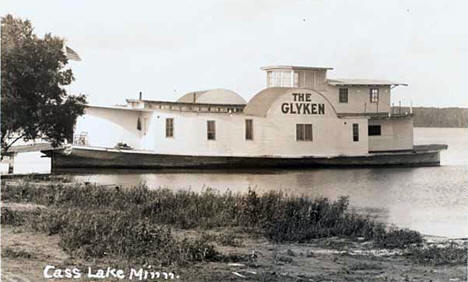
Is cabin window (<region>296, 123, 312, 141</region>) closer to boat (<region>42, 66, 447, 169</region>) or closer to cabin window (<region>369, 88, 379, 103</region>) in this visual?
boat (<region>42, 66, 447, 169</region>)

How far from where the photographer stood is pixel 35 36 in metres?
9.15

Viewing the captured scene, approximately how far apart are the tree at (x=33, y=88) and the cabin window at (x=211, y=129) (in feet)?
25.8

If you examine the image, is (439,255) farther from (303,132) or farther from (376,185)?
(303,132)

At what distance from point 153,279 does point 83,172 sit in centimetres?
1345

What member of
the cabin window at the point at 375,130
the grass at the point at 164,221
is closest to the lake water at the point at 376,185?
the cabin window at the point at 375,130

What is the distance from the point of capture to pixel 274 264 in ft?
18.4

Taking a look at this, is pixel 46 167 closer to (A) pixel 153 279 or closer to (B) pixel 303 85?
(B) pixel 303 85

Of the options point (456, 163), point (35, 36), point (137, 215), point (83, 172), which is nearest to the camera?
point (137, 215)

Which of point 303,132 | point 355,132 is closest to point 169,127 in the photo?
point 303,132

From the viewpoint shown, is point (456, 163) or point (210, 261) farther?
point (456, 163)

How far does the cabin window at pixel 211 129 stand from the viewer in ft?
63.9

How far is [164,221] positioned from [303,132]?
39.6ft

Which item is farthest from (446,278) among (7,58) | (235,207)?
(7,58)

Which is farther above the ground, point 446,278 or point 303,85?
point 303,85
